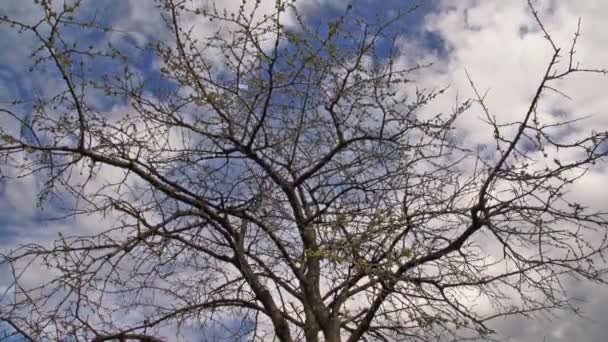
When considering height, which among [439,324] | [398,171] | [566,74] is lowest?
[439,324]

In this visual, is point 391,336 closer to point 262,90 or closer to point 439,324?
point 439,324

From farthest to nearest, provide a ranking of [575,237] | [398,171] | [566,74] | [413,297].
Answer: [398,171] → [413,297] → [575,237] → [566,74]

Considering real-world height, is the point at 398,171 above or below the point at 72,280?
above

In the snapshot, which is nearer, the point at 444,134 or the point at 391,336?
the point at 444,134

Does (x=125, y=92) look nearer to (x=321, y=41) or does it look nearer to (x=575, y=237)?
(x=321, y=41)

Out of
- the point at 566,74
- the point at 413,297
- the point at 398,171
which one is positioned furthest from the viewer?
the point at 398,171

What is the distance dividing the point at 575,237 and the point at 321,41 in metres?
2.94

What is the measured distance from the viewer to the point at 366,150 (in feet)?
21.8

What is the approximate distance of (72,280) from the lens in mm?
5309

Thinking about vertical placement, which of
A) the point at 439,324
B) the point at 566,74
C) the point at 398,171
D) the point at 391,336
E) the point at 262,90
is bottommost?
the point at 439,324

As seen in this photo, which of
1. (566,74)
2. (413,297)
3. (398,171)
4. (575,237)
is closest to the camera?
(566,74)

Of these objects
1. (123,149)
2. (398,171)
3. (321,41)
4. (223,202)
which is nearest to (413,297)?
(398,171)

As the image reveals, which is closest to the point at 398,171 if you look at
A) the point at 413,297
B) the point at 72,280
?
the point at 413,297

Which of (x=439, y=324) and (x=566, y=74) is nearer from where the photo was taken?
(x=566, y=74)
